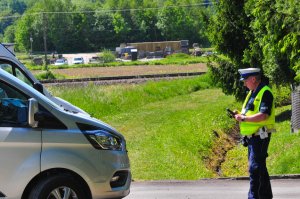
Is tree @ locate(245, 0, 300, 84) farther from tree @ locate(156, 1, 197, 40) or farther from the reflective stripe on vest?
tree @ locate(156, 1, 197, 40)

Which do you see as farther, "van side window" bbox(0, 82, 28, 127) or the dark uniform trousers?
the dark uniform trousers

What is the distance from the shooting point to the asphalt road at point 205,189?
9.84m

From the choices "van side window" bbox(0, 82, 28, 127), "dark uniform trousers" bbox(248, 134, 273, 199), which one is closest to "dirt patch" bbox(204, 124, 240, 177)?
"dark uniform trousers" bbox(248, 134, 273, 199)

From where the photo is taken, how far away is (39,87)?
932 cm

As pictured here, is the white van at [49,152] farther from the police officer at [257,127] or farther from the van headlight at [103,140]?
the police officer at [257,127]

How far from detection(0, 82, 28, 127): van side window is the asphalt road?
2.96 meters

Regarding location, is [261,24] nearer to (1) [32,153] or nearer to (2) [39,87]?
(2) [39,87]

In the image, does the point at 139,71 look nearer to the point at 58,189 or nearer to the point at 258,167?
the point at 258,167

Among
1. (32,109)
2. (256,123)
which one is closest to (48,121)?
(32,109)

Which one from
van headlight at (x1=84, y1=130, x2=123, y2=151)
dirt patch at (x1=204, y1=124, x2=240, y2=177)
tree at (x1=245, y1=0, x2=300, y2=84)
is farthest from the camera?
dirt patch at (x1=204, y1=124, x2=240, y2=177)

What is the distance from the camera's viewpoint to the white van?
716 centimetres

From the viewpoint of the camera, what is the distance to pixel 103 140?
7582mm

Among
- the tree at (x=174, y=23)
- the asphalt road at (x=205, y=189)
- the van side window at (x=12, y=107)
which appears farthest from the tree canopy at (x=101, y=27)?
the van side window at (x=12, y=107)

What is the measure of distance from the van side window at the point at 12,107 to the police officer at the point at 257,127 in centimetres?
278
